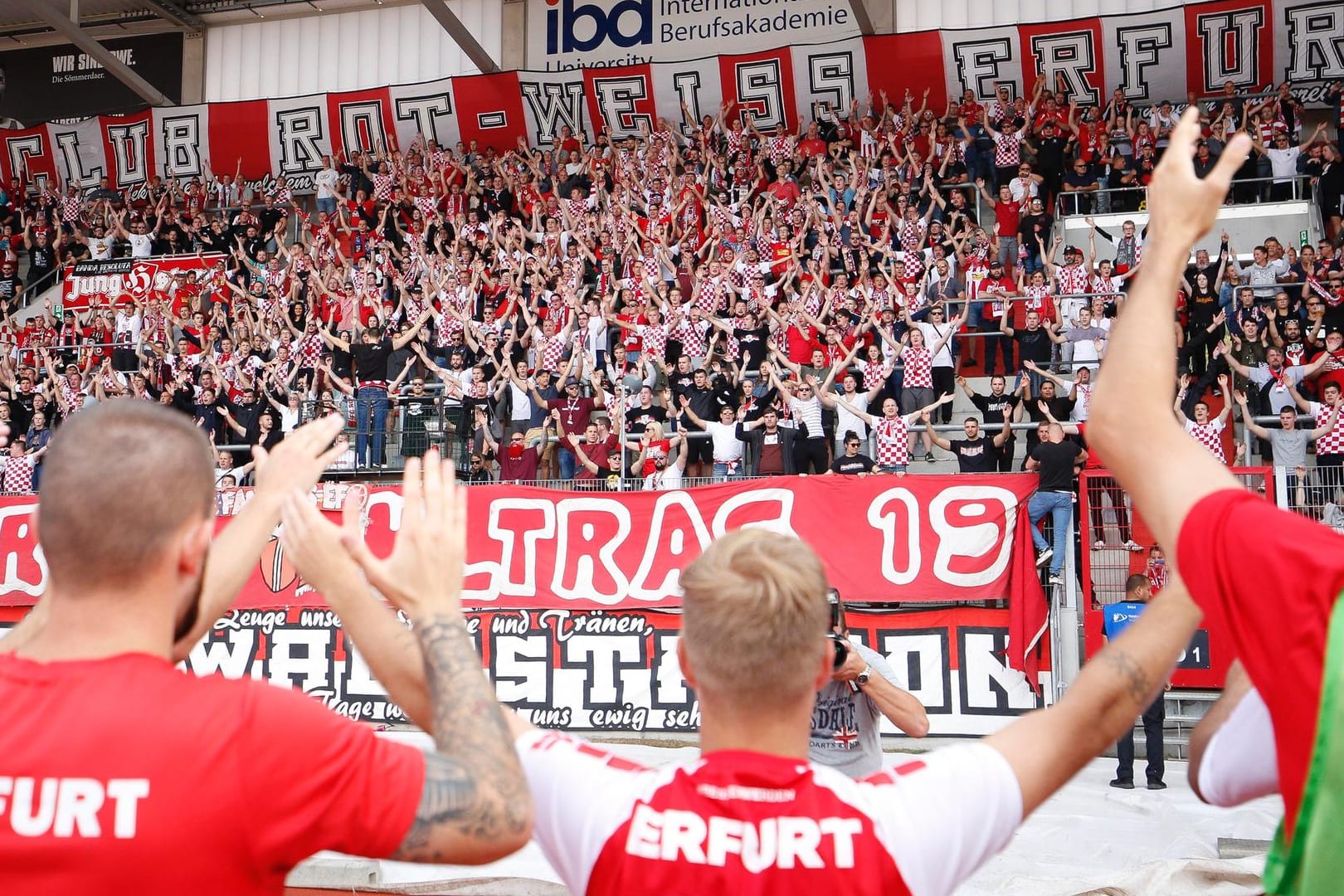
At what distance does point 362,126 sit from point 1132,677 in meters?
26.5

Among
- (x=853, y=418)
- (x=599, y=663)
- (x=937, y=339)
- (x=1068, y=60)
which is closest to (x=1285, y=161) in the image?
(x=1068, y=60)

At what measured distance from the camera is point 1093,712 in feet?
6.53

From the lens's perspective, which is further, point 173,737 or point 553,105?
point 553,105

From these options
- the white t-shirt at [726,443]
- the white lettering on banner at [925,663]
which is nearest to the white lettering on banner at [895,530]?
the white lettering on banner at [925,663]

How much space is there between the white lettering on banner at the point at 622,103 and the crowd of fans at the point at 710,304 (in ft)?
1.23

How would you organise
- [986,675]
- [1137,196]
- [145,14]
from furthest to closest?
[145,14] → [1137,196] → [986,675]

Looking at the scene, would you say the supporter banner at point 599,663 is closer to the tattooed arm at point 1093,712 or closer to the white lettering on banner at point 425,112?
the tattooed arm at point 1093,712

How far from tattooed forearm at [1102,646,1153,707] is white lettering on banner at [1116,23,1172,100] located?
73.4 feet

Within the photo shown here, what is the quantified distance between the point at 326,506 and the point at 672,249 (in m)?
9.08

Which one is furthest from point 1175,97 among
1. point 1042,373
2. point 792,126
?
point 1042,373

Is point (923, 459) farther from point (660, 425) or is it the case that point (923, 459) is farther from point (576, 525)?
point (576, 525)

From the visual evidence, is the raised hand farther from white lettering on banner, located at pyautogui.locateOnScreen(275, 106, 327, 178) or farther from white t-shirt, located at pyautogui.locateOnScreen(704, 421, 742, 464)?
white lettering on banner, located at pyautogui.locateOnScreen(275, 106, 327, 178)

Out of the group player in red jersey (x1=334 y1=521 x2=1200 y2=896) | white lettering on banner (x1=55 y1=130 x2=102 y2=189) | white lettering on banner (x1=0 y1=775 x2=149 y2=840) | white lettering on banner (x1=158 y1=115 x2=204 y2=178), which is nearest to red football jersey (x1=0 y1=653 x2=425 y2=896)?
white lettering on banner (x1=0 y1=775 x2=149 y2=840)

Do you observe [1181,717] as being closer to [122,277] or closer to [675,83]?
[675,83]
